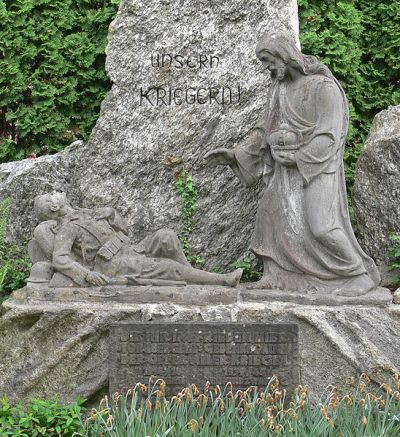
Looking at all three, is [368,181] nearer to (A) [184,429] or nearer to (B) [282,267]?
(B) [282,267]

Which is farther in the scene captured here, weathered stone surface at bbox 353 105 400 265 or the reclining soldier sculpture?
weathered stone surface at bbox 353 105 400 265

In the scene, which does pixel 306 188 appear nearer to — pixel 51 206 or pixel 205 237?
pixel 205 237

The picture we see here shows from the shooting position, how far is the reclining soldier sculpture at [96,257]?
6957 millimetres

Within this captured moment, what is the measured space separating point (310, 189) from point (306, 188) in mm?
37

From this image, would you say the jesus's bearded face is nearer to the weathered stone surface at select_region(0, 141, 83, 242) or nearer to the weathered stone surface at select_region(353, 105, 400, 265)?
the weathered stone surface at select_region(353, 105, 400, 265)

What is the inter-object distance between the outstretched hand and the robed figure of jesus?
32 centimetres

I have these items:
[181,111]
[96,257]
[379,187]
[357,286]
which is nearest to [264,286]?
[357,286]

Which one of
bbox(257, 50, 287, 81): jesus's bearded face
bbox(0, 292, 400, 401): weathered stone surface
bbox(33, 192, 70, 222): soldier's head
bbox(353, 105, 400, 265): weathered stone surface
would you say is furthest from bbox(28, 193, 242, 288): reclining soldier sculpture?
bbox(353, 105, 400, 265): weathered stone surface

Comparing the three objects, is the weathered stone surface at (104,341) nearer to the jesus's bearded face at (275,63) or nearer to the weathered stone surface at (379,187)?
the jesus's bearded face at (275,63)

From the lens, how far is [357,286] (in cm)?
699

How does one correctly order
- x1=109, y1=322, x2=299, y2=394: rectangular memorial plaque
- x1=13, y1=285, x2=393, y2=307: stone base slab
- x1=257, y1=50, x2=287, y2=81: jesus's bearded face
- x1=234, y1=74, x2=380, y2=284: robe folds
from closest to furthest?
x1=109, y1=322, x2=299, y2=394: rectangular memorial plaque < x1=13, y1=285, x2=393, y2=307: stone base slab < x1=234, y1=74, x2=380, y2=284: robe folds < x1=257, y1=50, x2=287, y2=81: jesus's bearded face

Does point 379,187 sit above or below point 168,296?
above

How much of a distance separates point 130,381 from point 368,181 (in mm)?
3031

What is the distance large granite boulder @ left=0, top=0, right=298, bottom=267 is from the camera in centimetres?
819
